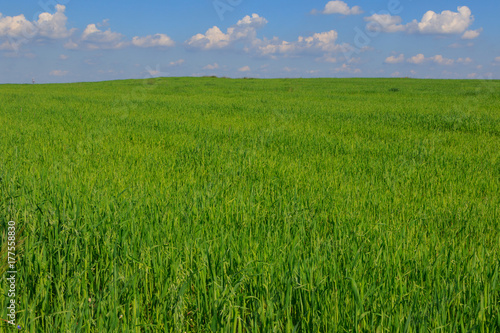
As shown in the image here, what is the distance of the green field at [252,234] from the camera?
1714 mm

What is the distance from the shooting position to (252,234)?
2762 mm

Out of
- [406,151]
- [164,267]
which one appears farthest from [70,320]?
[406,151]

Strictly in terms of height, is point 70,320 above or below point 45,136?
below

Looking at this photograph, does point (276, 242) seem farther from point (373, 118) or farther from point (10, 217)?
point (373, 118)

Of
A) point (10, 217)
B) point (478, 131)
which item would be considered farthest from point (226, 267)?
point (478, 131)

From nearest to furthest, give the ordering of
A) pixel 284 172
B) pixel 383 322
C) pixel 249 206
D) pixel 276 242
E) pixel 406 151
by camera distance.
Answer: pixel 383 322 → pixel 276 242 → pixel 249 206 → pixel 284 172 → pixel 406 151

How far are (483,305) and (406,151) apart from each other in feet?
17.2

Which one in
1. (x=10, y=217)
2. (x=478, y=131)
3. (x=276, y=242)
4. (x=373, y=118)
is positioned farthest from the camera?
(x=373, y=118)

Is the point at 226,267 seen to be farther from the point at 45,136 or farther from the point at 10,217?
the point at 45,136

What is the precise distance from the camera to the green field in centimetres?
171

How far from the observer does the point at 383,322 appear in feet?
5.47

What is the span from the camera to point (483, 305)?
5.48ft

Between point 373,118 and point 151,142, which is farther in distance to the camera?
point 373,118

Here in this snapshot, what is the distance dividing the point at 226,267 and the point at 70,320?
839mm
